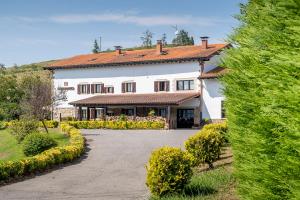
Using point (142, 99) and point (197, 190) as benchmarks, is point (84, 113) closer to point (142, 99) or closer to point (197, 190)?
point (142, 99)

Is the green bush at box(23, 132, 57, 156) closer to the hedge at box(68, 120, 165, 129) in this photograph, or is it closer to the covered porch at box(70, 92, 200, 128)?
the hedge at box(68, 120, 165, 129)

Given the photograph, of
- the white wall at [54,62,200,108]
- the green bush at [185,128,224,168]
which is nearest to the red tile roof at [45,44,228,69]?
the white wall at [54,62,200,108]

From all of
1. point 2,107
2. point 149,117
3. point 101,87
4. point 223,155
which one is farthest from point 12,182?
point 2,107

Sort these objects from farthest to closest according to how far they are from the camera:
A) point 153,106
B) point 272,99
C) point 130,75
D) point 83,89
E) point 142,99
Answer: point 83,89 → point 130,75 → point 142,99 → point 153,106 → point 272,99

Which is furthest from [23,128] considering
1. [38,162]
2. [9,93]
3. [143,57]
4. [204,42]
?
[9,93]

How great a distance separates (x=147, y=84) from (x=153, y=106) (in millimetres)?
4302

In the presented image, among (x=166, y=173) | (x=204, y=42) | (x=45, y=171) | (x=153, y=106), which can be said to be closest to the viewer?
(x=166, y=173)

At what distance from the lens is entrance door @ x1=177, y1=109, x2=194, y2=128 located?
41.8m

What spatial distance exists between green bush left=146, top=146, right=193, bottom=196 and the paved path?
1.39 metres

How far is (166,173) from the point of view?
38.8 ft

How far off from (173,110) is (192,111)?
194 centimetres

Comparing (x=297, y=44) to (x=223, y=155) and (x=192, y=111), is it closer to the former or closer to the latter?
(x=223, y=155)

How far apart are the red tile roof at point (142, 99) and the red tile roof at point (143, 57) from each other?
3.68 metres

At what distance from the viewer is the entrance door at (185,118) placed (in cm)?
4178
